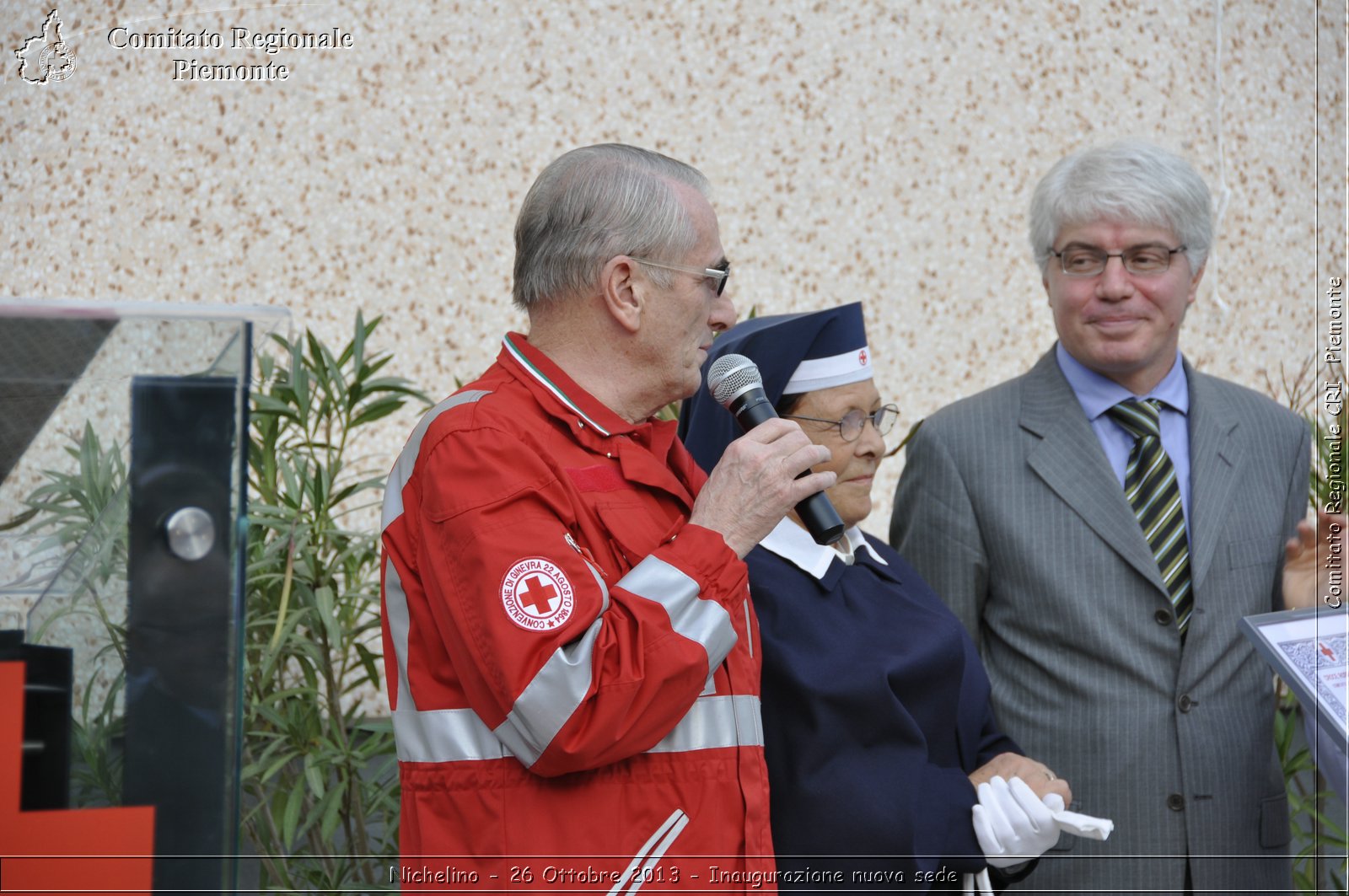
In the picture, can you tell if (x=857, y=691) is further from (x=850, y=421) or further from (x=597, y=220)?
(x=597, y=220)

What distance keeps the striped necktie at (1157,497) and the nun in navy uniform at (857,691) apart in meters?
0.48

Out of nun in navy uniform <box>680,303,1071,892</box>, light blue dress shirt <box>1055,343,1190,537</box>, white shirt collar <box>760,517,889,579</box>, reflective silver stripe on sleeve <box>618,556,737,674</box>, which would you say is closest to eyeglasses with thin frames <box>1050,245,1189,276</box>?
light blue dress shirt <box>1055,343,1190,537</box>

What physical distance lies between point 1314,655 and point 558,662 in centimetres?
142

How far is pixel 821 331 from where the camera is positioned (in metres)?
2.25

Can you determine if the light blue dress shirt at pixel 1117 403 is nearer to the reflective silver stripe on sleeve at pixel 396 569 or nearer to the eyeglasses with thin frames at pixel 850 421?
the eyeglasses with thin frames at pixel 850 421

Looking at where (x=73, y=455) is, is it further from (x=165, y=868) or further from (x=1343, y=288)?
(x=1343, y=288)

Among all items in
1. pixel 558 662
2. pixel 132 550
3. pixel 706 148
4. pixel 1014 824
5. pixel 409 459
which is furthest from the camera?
pixel 706 148

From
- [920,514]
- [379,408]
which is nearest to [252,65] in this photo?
[379,408]

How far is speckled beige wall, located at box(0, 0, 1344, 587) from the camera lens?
4215mm

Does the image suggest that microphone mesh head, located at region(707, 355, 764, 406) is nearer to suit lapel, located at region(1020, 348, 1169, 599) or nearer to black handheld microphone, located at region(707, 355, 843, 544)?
black handheld microphone, located at region(707, 355, 843, 544)

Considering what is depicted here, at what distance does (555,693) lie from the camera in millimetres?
1513

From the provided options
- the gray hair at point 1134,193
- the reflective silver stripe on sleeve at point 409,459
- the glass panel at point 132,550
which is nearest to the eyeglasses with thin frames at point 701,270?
the reflective silver stripe on sleeve at point 409,459

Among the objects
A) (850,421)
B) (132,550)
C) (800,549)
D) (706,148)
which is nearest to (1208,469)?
(850,421)

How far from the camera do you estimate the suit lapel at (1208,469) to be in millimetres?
2506
